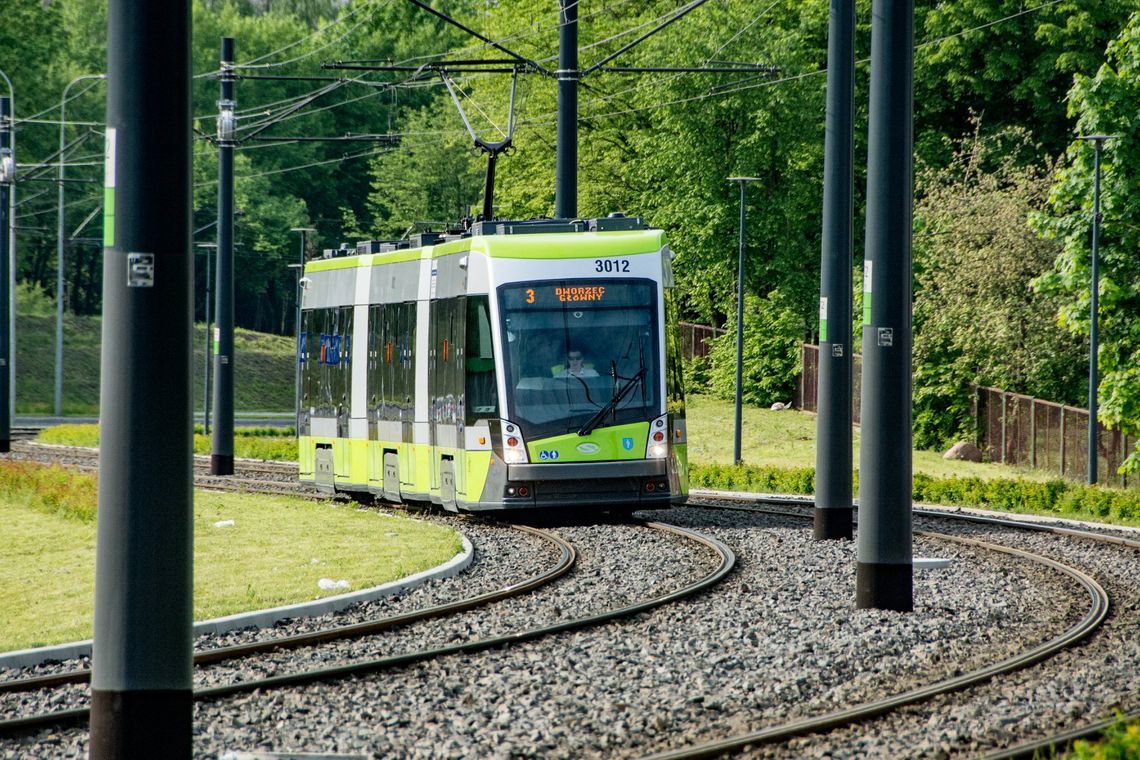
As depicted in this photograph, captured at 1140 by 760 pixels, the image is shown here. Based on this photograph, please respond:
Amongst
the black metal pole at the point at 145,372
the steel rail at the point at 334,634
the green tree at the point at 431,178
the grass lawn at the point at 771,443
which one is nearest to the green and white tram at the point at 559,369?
the steel rail at the point at 334,634

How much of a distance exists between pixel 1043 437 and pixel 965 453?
421cm

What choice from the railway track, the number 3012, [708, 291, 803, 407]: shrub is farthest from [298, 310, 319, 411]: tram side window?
[708, 291, 803, 407]: shrub

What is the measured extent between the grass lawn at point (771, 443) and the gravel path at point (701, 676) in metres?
24.8

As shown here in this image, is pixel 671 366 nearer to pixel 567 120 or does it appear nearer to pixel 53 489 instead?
pixel 567 120

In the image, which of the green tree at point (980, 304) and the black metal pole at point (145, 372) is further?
the green tree at point (980, 304)

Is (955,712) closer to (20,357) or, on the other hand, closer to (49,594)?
(49,594)

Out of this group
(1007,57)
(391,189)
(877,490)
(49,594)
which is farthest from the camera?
(391,189)

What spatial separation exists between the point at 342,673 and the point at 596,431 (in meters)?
9.82

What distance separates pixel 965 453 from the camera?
4616cm

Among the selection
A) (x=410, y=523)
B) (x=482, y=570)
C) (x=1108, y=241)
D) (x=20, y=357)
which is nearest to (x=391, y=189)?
(x=20, y=357)

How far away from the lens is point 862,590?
13242 mm

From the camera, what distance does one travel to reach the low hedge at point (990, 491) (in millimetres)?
25984

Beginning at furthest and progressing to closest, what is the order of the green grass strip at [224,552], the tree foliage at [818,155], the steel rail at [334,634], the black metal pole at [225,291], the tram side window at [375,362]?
the tree foliage at [818,155]
the black metal pole at [225,291]
the tram side window at [375,362]
the green grass strip at [224,552]
the steel rail at [334,634]

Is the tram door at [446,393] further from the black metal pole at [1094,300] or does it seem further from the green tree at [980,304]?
the green tree at [980,304]
